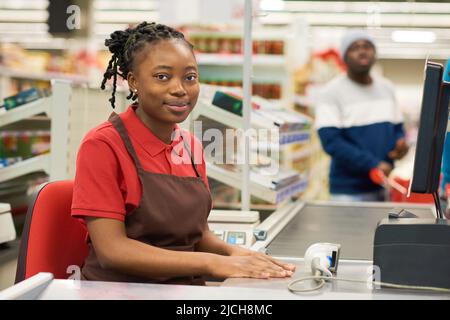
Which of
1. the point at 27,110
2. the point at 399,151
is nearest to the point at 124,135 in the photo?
the point at 27,110

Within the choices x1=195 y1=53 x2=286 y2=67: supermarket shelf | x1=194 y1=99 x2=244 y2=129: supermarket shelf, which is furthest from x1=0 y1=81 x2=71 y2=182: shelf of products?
x1=195 y1=53 x2=286 y2=67: supermarket shelf

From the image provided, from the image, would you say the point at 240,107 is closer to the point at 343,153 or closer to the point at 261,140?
the point at 261,140

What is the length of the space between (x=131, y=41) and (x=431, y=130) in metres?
0.76

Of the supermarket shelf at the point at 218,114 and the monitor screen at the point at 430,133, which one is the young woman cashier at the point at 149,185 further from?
the supermarket shelf at the point at 218,114

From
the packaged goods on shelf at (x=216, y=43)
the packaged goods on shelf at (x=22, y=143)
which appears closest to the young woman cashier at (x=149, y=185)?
the packaged goods on shelf at (x=22, y=143)

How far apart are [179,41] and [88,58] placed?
8.05 m

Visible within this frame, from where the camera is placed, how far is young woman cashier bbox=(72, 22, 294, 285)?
5.02 ft

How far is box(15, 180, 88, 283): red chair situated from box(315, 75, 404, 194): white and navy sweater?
2.45 m

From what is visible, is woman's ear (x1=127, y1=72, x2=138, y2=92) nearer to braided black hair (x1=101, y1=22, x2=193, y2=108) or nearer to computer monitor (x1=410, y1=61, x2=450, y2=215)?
braided black hair (x1=101, y1=22, x2=193, y2=108)

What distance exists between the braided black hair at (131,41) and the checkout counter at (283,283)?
589 mm

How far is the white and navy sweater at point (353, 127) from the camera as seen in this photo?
4078 mm

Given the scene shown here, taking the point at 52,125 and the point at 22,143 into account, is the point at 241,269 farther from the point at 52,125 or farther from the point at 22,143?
the point at 22,143

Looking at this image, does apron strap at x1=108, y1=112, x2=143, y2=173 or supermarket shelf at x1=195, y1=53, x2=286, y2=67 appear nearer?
apron strap at x1=108, y1=112, x2=143, y2=173

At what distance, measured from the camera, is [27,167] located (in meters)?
3.61
